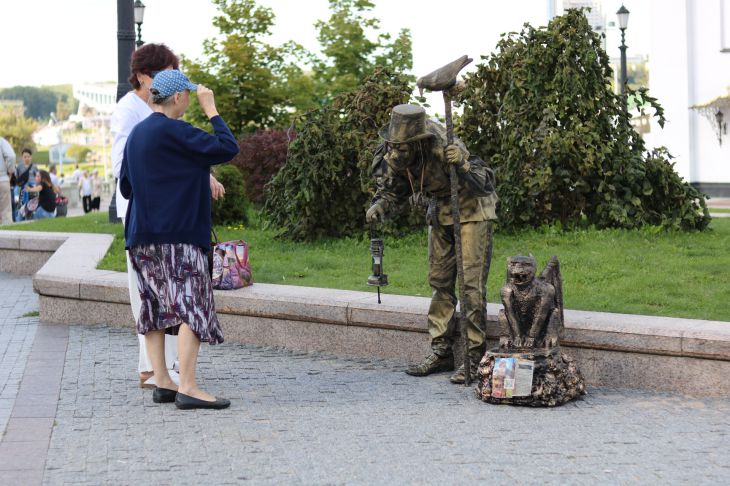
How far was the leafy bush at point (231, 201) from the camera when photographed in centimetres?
1458

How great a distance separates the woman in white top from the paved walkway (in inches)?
8.4

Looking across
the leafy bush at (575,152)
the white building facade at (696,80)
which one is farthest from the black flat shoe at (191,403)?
the white building facade at (696,80)

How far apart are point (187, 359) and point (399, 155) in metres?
1.69

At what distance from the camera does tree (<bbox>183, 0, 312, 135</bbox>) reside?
25750 millimetres

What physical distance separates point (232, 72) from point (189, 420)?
2086 centimetres

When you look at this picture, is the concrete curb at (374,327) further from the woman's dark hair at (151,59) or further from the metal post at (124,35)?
the metal post at (124,35)

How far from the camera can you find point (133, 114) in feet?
22.0

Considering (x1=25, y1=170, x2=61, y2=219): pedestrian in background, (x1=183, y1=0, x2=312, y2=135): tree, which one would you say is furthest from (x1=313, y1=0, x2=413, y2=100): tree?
(x1=25, y1=170, x2=61, y2=219): pedestrian in background

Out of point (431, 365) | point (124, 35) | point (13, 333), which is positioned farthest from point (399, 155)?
point (124, 35)

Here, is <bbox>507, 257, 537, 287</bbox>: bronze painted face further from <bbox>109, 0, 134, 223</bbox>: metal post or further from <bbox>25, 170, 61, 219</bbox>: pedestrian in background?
<bbox>25, 170, 61, 219</bbox>: pedestrian in background

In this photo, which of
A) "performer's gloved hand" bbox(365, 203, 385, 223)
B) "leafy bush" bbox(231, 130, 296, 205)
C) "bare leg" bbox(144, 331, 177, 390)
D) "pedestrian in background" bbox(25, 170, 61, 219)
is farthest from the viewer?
"pedestrian in background" bbox(25, 170, 61, 219)

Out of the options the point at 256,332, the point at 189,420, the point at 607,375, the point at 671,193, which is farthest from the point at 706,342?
the point at 671,193

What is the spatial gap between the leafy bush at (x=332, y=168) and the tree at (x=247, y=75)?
41.9 ft

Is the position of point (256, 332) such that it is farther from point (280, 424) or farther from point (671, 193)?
point (671, 193)
